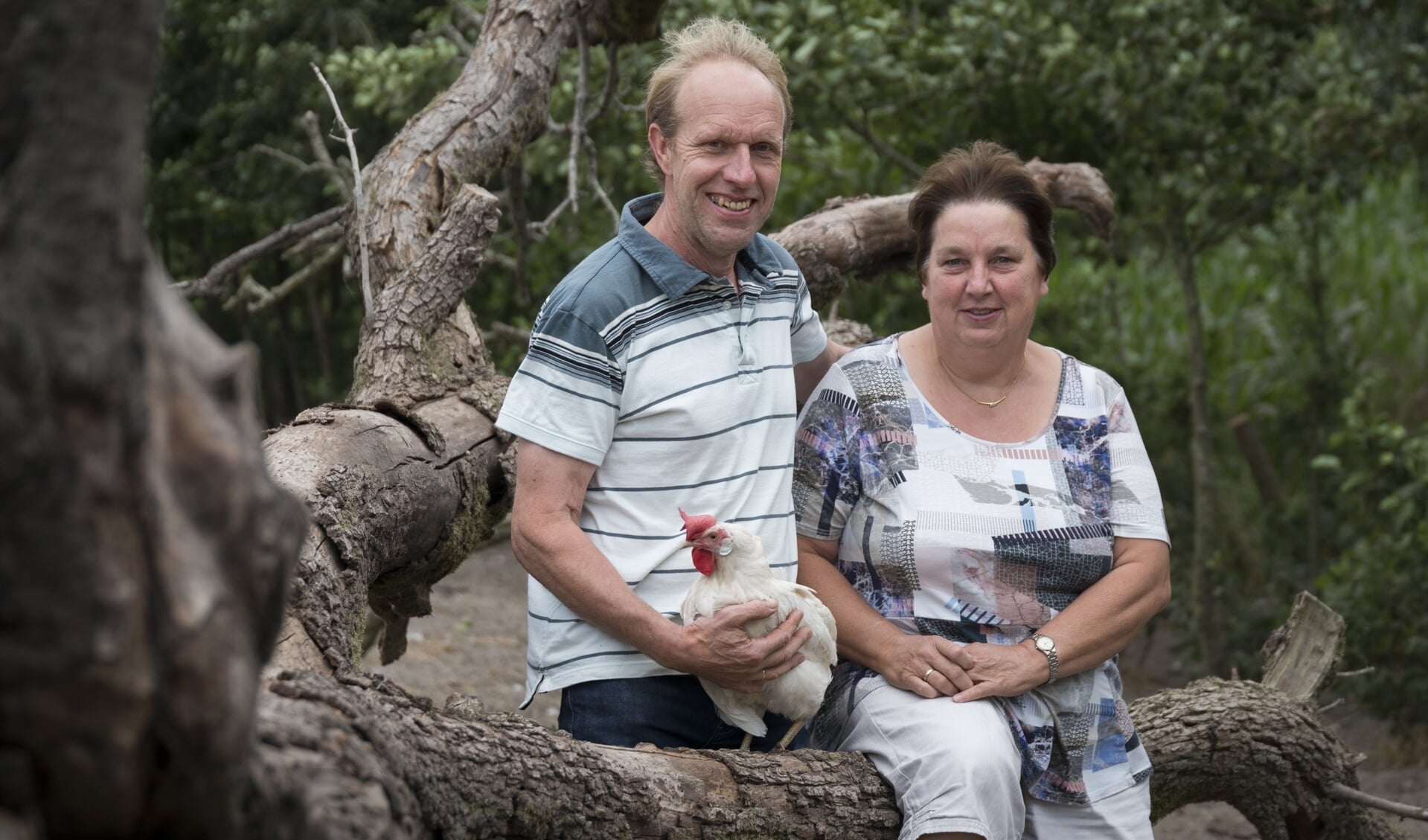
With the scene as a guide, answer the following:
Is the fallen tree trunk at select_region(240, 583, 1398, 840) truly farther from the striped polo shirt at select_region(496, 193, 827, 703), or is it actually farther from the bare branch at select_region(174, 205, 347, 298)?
the bare branch at select_region(174, 205, 347, 298)

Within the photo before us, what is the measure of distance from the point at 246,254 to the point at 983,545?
2.43m

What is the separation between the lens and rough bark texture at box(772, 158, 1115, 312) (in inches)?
168

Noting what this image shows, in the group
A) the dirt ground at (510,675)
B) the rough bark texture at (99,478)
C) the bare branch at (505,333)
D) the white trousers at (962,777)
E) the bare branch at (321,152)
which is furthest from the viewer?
the dirt ground at (510,675)

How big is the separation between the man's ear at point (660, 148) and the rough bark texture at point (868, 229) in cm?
133

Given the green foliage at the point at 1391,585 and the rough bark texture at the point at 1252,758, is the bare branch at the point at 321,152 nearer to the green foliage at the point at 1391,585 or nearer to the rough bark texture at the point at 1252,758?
the rough bark texture at the point at 1252,758

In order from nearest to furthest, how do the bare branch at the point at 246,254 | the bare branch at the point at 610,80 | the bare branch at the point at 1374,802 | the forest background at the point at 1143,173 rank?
the bare branch at the point at 1374,802 < the bare branch at the point at 246,254 < the bare branch at the point at 610,80 < the forest background at the point at 1143,173

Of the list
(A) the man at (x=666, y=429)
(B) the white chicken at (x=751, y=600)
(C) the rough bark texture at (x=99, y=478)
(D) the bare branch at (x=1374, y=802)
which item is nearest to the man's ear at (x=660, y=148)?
(A) the man at (x=666, y=429)

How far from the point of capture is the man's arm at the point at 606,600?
→ 2.47 meters

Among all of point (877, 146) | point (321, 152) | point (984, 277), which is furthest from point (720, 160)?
point (877, 146)

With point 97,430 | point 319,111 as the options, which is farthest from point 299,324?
point 97,430

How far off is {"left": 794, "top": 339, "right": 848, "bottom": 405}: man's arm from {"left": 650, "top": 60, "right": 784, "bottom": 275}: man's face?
504mm

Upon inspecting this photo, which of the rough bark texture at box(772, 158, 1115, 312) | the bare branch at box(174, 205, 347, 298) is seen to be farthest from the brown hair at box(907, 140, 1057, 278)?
the bare branch at box(174, 205, 347, 298)

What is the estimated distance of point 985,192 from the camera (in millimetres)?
3018

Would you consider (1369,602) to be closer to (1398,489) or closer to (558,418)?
(1398,489)
